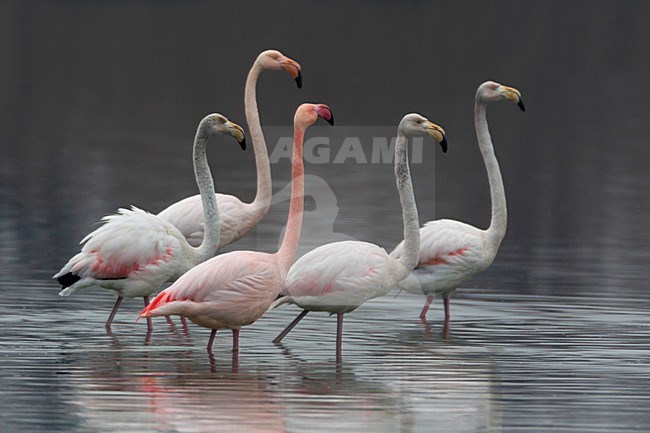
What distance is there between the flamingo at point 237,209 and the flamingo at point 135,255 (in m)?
1.09

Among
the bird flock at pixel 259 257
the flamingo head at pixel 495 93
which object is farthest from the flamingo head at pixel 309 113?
the flamingo head at pixel 495 93

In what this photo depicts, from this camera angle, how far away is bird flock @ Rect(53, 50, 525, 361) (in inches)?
450

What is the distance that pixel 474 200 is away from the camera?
75.0 ft

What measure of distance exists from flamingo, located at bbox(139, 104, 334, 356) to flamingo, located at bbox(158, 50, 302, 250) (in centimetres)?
234

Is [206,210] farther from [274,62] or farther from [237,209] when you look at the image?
[274,62]

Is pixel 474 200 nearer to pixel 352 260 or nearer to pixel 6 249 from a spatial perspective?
pixel 6 249

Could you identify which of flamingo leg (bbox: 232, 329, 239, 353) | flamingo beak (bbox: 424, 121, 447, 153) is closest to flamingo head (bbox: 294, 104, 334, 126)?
flamingo beak (bbox: 424, 121, 447, 153)

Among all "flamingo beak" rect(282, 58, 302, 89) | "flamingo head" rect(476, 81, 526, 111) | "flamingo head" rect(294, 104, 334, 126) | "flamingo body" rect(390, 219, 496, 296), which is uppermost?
"flamingo beak" rect(282, 58, 302, 89)

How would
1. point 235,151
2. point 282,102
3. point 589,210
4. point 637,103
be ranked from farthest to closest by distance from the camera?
1. point 637,103
2. point 282,102
3. point 235,151
4. point 589,210

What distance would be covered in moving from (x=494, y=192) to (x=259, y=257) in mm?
3510

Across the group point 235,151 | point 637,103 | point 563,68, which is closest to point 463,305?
point 235,151

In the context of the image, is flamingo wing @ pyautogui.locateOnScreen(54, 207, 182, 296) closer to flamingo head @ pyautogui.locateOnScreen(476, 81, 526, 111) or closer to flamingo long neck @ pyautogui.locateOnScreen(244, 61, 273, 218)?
flamingo long neck @ pyautogui.locateOnScreen(244, 61, 273, 218)

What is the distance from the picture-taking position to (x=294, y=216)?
1187 cm

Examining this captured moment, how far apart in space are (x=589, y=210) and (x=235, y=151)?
31.5 feet
